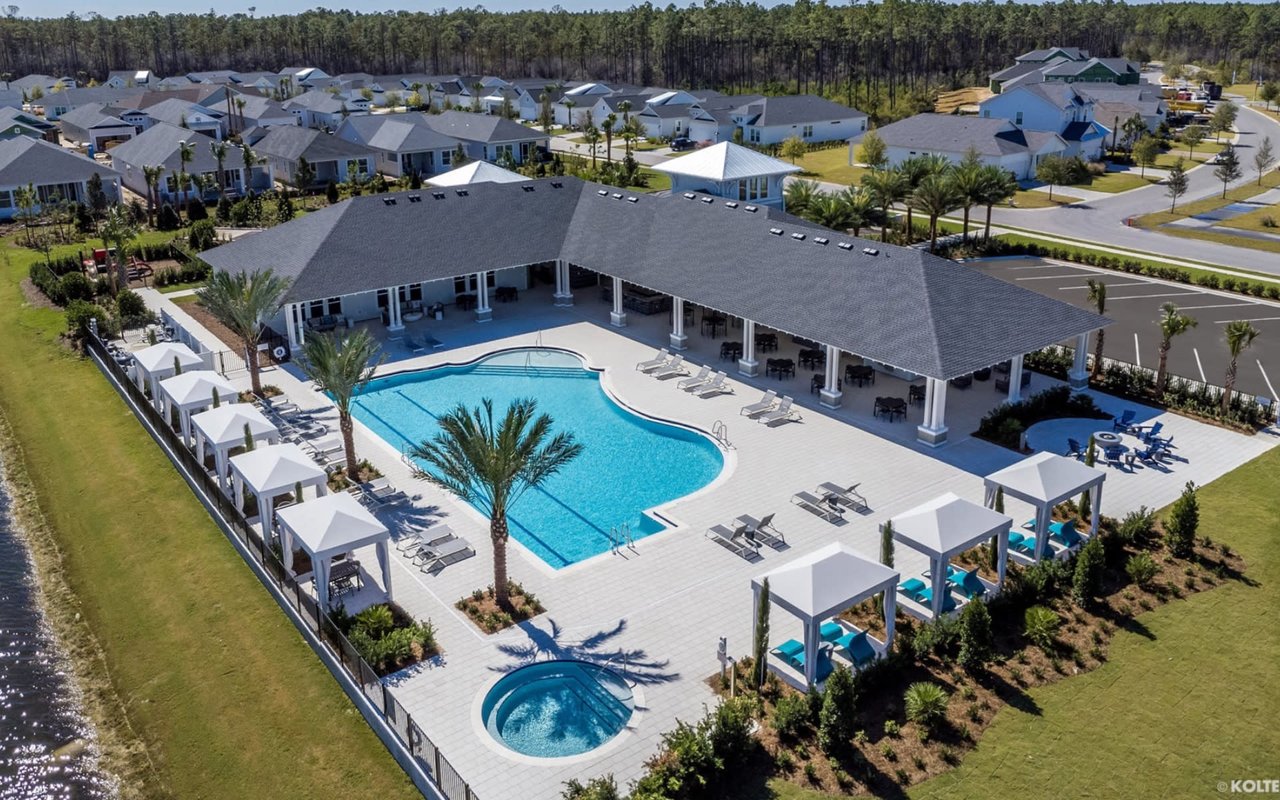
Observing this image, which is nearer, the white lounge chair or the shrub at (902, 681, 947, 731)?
the shrub at (902, 681, 947, 731)

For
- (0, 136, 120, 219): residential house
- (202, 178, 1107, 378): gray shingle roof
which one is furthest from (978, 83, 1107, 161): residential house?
(0, 136, 120, 219): residential house

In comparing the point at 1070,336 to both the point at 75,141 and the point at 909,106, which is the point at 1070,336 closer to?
the point at 909,106

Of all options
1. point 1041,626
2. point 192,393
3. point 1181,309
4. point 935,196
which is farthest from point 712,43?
point 1041,626

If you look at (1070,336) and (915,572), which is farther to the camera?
(1070,336)

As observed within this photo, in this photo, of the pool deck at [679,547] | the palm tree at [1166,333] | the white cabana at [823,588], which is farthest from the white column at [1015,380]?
the white cabana at [823,588]

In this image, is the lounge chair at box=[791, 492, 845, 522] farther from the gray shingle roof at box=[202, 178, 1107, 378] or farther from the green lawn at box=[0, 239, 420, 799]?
the green lawn at box=[0, 239, 420, 799]

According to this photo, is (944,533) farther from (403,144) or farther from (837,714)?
(403,144)

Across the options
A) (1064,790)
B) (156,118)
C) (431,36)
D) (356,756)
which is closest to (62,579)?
(356,756)
